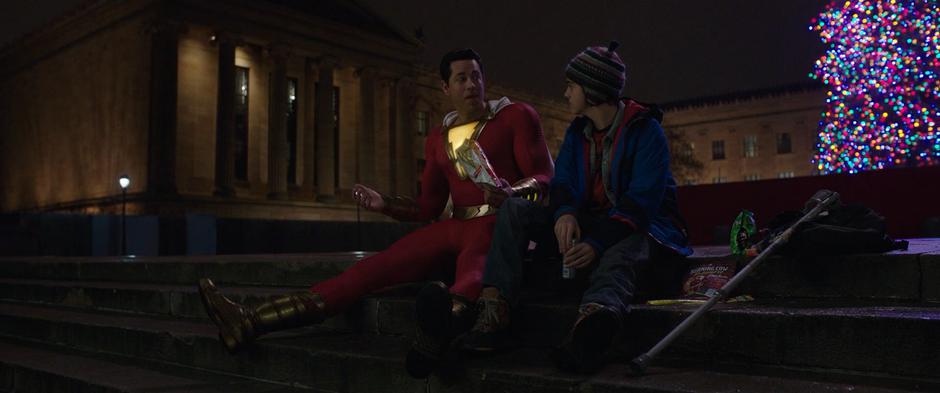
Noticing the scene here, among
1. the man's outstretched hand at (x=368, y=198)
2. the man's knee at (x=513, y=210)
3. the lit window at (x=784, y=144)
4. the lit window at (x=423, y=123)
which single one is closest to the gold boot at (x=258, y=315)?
the man's outstretched hand at (x=368, y=198)

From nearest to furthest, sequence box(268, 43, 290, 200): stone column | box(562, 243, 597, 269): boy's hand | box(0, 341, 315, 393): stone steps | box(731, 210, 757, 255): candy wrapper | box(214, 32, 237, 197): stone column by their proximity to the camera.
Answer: box(562, 243, 597, 269): boy's hand
box(0, 341, 315, 393): stone steps
box(731, 210, 757, 255): candy wrapper
box(214, 32, 237, 197): stone column
box(268, 43, 290, 200): stone column

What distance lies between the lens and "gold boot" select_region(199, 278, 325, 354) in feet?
13.4

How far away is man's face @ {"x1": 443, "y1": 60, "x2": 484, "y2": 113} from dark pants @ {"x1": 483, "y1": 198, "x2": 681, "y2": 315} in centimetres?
100

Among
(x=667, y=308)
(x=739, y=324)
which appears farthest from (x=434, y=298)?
(x=739, y=324)

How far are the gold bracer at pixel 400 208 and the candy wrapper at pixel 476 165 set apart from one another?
2.27 feet

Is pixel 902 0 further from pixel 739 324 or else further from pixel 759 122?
pixel 759 122

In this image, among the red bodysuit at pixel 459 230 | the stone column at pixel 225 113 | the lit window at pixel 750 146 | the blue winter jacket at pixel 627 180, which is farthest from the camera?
Answer: the lit window at pixel 750 146

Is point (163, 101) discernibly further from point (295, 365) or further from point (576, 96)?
point (576, 96)

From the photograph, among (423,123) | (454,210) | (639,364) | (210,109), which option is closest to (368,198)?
(454,210)

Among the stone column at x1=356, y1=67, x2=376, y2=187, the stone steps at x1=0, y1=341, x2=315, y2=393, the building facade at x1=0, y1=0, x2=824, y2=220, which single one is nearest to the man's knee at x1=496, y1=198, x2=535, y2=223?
the stone steps at x1=0, y1=341, x2=315, y2=393

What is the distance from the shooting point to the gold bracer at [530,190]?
407 centimetres

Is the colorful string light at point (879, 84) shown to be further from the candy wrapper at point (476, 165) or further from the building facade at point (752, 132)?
the building facade at point (752, 132)

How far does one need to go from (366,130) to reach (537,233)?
3749cm

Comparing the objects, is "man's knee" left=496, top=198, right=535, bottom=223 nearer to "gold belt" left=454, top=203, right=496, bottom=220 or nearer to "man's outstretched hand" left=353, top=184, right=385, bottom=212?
"gold belt" left=454, top=203, right=496, bottom=220
